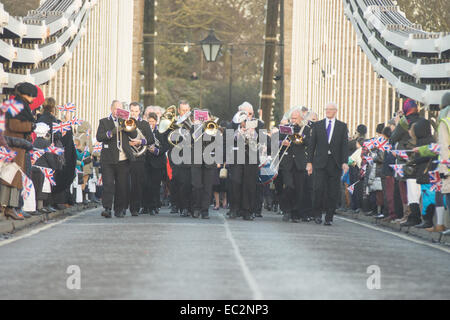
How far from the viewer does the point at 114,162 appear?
56.7 feet

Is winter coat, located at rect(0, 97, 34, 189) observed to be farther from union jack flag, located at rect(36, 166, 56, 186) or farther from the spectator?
union jack flag, located at rect(36, 166, 56, 186)

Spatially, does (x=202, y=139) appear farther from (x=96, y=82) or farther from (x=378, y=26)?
(x=96, y=82)

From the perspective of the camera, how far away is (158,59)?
72.4 m

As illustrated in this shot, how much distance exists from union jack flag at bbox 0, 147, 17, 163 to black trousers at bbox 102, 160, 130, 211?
3.37m

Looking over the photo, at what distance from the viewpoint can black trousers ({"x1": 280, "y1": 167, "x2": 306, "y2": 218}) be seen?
57.8 feet

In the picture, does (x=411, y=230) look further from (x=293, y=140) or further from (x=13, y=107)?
(x=13, y=107)

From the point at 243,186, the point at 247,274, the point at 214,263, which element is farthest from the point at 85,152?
the point at 247,274

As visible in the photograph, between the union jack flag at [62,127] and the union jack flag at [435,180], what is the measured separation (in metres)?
5.71

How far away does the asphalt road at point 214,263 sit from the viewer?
793 centimetres

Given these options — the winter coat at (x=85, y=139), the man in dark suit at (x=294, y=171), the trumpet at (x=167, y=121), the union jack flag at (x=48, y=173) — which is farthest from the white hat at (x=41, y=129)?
the winter coat at (x=85, y=139)

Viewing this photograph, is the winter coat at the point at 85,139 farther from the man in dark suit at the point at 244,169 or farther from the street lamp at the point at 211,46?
the street lamp at the point at 211,46

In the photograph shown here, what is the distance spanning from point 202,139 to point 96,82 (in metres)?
24.0

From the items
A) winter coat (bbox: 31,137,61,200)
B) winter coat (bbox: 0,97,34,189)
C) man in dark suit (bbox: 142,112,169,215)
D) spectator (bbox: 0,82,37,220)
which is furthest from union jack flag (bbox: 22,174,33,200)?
man in dark suit (bbox: 142,112,169,215)

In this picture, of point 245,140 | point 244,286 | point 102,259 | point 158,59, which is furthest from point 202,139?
point 158,59
